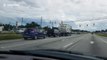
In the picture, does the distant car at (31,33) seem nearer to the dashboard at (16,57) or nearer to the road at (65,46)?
the road at (65,46)

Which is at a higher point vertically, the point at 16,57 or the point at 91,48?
the point at 16,57

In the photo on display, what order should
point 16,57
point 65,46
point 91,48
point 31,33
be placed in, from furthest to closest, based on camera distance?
point 31,33
point 65,46
point 91,48
point 16,57

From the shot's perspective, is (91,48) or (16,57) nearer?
(16,57)

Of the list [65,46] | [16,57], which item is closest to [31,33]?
[65,46]

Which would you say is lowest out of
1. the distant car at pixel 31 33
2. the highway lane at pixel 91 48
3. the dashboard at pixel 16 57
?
the highway lane at pixel 91 48

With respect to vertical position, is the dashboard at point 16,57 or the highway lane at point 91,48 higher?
the dashboard at point 16,57

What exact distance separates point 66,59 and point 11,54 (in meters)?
0.84

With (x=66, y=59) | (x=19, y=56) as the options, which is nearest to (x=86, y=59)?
(x=66, y=59)

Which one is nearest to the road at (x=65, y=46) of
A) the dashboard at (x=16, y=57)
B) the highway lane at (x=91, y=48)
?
the highway lane at (x=91, y=48)

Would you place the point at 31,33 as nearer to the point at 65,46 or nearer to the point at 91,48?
the point at 65,46

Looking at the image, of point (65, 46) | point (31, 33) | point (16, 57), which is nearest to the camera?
point (16, 57)

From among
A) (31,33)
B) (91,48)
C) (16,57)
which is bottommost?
(91,48)

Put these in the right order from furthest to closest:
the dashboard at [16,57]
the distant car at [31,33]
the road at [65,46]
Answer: the distant car at [31,33] → the road at [65,46] → the dashboard at [16,57]

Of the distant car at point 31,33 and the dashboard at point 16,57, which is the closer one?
the dashboard at point 16,57
